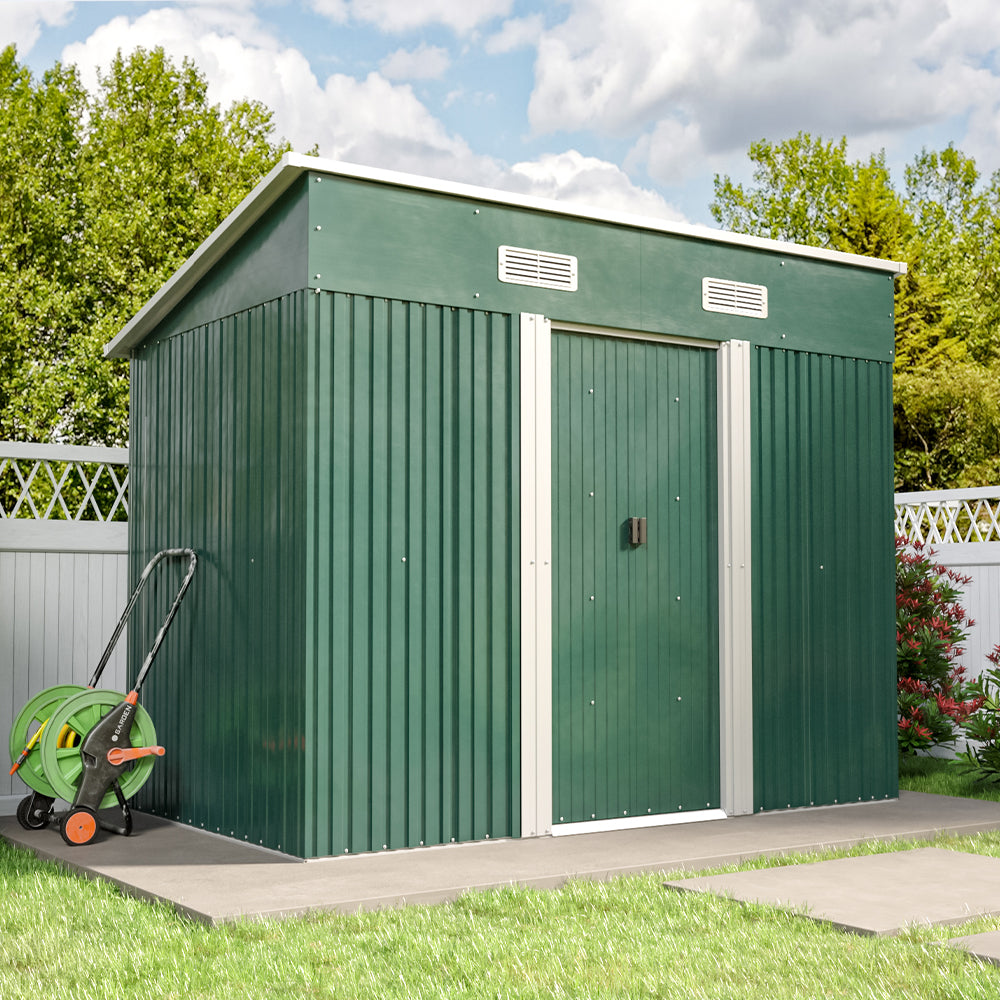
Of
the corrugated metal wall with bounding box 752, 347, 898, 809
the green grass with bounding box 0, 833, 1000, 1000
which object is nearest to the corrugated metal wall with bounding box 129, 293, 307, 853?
the green grass with bounding box 0, 833, 1000, 1000

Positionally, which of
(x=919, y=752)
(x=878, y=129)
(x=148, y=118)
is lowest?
(x=919, y=752)

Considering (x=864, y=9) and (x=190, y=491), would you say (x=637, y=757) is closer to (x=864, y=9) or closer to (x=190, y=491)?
(x=190, y=491)

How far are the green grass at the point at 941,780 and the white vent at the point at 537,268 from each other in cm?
409

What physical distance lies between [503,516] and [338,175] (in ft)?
5.91

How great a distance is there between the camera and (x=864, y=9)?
26.5 m

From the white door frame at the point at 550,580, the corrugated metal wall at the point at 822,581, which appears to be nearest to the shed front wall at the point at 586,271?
the white door frame at the point at 550,580

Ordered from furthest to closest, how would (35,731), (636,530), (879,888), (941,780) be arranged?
1. (941,780)
2. (636,530)
3. (35,731)
4. (879,888)

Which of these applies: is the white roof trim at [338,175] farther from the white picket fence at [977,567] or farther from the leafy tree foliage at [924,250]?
the leafy tree foliage at [924,250]

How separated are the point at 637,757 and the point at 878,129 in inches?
949

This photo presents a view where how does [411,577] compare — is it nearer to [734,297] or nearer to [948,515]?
[734,297]

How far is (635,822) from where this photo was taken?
6.51 meters

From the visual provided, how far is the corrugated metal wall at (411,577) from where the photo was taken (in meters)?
5.64

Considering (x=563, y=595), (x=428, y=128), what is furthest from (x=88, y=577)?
(x=428, y=128)

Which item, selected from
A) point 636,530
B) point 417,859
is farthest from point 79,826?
point 636,530
